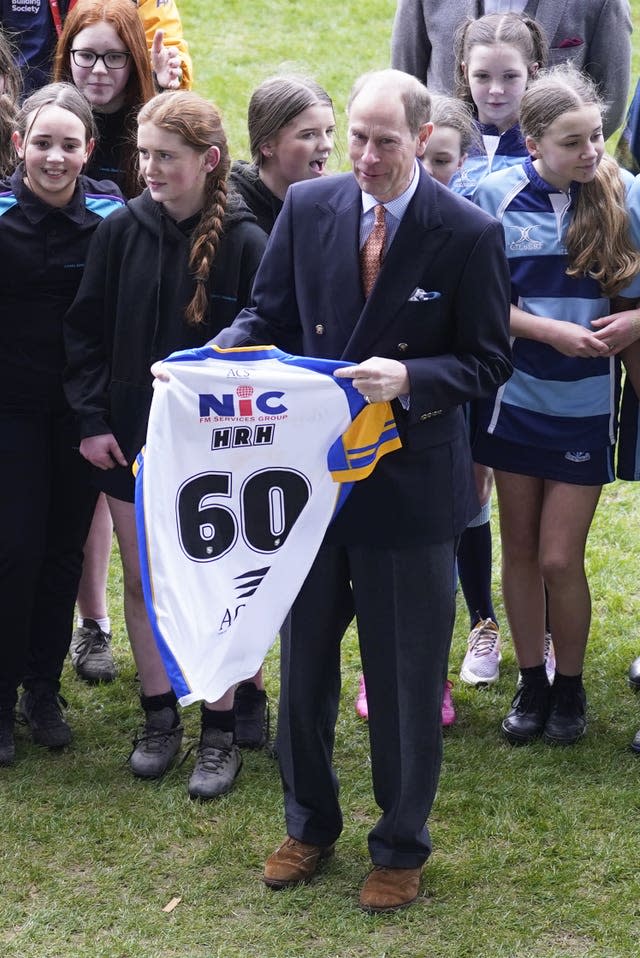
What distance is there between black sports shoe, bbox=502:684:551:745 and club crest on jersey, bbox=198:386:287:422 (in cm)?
185

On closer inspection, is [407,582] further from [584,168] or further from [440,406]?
[584,168]

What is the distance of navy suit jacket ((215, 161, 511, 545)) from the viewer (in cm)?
355

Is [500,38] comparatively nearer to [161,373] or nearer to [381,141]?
[381,141]

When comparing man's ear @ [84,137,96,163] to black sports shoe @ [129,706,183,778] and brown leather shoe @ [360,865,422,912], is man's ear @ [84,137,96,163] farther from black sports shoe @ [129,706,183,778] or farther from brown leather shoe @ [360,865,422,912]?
brown leather shoe @ [360,865,422,912]

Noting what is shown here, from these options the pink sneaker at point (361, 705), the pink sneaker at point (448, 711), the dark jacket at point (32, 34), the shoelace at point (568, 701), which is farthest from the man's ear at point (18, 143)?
the shoelace at point (568, 701)

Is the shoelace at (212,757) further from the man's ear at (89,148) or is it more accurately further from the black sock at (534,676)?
the man's ear at (89,148)

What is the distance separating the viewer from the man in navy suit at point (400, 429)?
3541 millimetres

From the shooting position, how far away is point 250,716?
4.98 metres

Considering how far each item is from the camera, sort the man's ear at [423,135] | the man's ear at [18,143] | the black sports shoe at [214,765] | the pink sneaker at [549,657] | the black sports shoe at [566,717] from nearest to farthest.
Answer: the man's ear at [423,135], the man's ear at [18,143], the black sports shoe at [214,765], the black sports shoe at [566,717], the pink sneaker at [549,657]

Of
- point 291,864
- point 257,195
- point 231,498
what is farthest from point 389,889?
point 257,195

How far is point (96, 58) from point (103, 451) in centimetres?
154

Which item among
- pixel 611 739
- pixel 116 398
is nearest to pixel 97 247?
pixel 116 398

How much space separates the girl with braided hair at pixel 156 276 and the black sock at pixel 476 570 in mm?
1512

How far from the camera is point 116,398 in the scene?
14.3 ft
